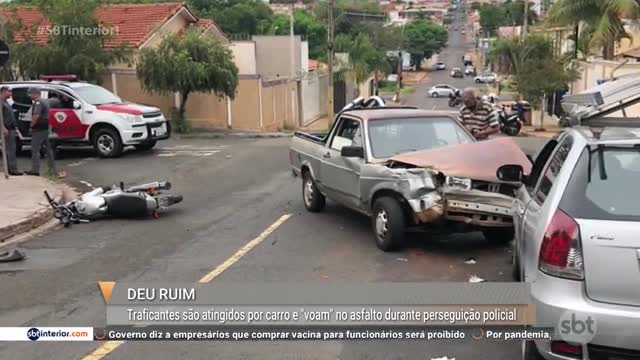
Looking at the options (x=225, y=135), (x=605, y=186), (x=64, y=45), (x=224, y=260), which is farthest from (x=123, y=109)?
(x=605, y=186)

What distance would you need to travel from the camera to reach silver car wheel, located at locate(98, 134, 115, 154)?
19047mm

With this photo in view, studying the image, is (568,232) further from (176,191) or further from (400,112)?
(176,191)

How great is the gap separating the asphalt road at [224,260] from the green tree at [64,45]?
16.2m

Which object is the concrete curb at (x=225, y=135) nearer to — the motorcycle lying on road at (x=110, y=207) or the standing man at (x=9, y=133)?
the standing man at (x=9, y=133)

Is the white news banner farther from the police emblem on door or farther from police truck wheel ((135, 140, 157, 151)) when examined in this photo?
police truck wheel ((135, 140, 157, 151))

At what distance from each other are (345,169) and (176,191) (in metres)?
5.32

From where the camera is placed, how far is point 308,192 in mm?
11109

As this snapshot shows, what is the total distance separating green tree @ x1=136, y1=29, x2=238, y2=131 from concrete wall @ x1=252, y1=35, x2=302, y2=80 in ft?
46.1

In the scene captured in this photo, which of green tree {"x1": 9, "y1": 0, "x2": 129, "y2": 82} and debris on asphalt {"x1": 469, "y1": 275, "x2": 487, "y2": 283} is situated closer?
debris on asphalt {"x1": 469, "y1": 275, "x2": 487, "y2": 283}

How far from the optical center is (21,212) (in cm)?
1102

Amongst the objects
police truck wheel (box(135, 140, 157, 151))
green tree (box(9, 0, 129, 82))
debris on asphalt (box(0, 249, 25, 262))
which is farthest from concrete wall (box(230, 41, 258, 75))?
debris on asphalt (box(0, 249, 25, 262))

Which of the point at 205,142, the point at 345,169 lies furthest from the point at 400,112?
the point at 205,142

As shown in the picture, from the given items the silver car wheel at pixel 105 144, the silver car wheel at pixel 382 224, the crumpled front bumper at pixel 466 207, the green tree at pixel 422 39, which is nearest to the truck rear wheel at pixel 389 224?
the silver car wheel at pixel 382 224

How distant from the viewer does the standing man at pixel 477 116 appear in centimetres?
1133
